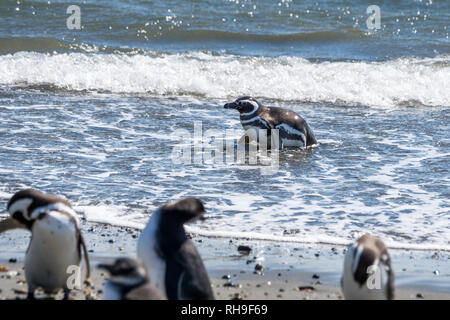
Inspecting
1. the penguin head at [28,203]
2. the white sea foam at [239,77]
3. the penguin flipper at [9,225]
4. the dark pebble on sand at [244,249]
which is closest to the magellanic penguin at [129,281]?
the penguin head at [28,203]

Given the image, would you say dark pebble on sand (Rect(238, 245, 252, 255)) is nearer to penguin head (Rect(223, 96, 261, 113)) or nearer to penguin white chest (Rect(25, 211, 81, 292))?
penguin white chest (Rect(25, 211, 81, 292))

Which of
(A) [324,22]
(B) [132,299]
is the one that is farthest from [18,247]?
(A) [324,22]

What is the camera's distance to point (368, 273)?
4832mm

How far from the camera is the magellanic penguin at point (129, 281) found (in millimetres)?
4199

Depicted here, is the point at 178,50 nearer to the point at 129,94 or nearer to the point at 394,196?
the point at 129,94

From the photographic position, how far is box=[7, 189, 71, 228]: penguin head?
529 centimetres

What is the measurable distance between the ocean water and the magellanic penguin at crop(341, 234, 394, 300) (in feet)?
5.13

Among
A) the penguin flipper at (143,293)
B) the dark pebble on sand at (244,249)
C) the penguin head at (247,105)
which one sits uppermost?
the penguin flipper at (143,293)

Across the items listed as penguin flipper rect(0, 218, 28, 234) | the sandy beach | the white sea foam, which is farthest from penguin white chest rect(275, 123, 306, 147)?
penguin flipper rect(0, 218, 28, 234)

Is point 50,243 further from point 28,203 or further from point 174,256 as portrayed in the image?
point 174,256

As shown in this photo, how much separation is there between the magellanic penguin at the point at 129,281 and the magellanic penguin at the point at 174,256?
42cm

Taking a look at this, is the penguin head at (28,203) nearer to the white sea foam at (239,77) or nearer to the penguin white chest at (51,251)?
the penguin white chest at (51,251)

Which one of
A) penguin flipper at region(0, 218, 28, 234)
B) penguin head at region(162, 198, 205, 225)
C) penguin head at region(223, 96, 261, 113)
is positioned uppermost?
penguin head at region(162, 198, 205, 225)

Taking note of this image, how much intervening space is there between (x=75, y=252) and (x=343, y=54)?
1266cm
